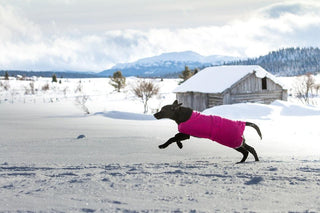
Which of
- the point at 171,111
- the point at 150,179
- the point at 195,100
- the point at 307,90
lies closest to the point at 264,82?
the point at 195,100

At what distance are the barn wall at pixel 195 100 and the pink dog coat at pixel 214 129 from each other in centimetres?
2248

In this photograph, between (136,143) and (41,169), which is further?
(136,143)

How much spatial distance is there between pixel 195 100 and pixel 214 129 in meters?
23.8

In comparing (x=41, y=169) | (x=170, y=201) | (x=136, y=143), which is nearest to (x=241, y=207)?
(x=170, y=201)

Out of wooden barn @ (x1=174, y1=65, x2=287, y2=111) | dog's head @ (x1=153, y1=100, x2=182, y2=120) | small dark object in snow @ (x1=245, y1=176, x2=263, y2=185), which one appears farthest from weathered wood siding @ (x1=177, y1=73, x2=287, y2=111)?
small dark object in snow @ (x1=245, y1=176, x2=263, y2=185)

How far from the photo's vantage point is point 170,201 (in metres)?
3.60

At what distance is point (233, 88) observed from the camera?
85.9ft

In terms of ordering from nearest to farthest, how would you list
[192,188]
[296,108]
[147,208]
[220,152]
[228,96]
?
1. [147,208]
2. [192,188]
3. [220,152]
4. [296,108]
5. [228,96]

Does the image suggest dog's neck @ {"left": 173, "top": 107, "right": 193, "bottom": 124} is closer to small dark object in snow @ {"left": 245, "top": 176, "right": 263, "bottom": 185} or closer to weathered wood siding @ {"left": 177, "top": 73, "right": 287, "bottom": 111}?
small dark object in snow @ {"left": 245, "top": 176, "right": 263, "bottom": 185}

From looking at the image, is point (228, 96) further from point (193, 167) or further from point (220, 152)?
point (193, 167)

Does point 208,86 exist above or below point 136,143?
above

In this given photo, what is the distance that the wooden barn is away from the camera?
85.7 ft

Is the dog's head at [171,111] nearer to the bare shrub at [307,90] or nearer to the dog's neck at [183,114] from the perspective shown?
the dog's neck at [183,114]

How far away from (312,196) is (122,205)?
6.77 feet
